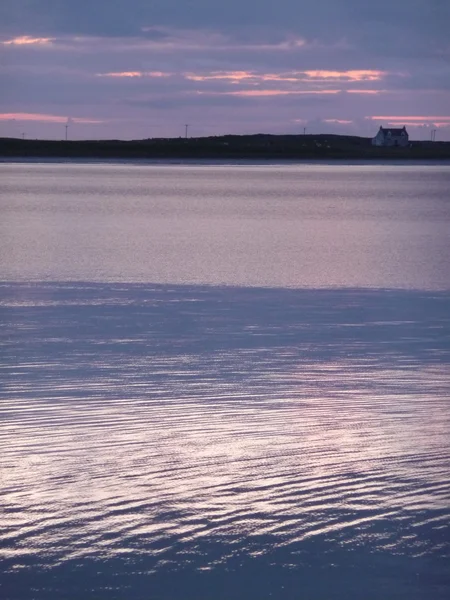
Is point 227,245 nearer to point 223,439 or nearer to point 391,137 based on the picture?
point 223,439

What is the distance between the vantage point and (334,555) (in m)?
4.95

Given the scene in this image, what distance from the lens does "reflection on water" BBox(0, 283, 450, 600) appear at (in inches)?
188

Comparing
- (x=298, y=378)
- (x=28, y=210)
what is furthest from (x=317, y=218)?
(x=298, y=378)

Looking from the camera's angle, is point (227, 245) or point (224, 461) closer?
point (224, 461)

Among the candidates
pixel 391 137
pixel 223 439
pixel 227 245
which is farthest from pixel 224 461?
pixel 391 137

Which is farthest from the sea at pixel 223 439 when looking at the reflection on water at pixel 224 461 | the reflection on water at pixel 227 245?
the reflection on water at pixel 227 245

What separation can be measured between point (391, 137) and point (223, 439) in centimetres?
12750

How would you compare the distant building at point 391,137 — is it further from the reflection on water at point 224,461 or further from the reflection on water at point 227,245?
the reflection on water at point 224,461

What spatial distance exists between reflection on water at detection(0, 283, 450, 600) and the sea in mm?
14

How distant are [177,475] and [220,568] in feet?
4.04

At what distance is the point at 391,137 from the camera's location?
13075cm

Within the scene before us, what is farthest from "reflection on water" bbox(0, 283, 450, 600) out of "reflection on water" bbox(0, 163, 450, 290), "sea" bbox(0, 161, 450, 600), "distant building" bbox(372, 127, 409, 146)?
"distant building" bbox(372, 127, 409, 146)

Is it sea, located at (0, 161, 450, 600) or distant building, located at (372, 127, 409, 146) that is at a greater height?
distant building, located at (372, 127, 409, 146)

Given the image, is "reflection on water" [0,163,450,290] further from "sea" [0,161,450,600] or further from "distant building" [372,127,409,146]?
"distant building" [372,127,409,146]
